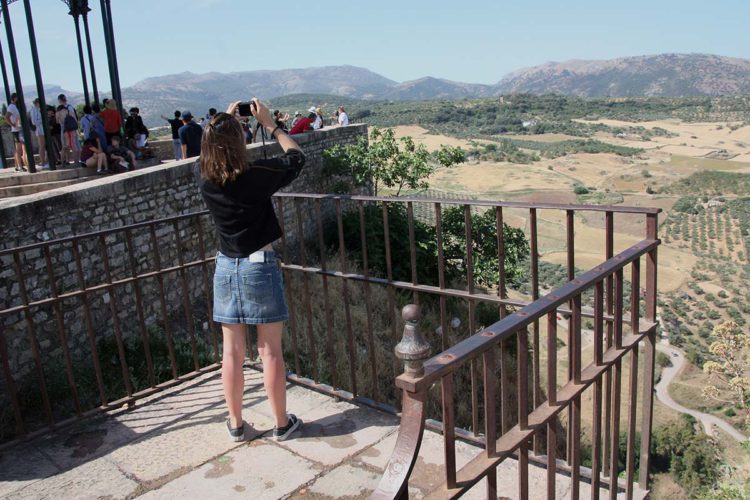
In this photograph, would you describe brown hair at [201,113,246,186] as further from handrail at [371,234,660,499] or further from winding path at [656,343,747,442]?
winding path at [656,343,747,442]

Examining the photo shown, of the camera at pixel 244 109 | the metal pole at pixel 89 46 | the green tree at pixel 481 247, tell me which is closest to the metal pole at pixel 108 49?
the metal pole at pixel 89 46

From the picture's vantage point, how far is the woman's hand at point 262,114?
3.21 meters

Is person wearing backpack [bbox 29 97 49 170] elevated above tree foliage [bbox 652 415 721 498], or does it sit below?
above

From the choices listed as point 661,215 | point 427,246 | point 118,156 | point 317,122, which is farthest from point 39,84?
point 661,215

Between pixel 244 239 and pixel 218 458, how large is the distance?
3.89 ft

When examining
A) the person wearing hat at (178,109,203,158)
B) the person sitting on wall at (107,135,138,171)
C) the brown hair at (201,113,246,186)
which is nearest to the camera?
the brown hair at (201,113,246,186)

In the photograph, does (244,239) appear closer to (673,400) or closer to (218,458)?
(218,458)

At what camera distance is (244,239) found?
3.00 m

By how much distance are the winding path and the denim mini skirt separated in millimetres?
25812

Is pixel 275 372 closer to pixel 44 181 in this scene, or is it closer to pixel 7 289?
pixel 7 289

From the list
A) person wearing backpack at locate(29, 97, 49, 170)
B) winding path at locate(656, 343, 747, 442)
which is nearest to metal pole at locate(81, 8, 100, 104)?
A: person wearing backpack at locate(29, 97, 49, 170)

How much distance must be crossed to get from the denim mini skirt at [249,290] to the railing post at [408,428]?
5.78 ft

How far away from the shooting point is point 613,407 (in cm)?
249

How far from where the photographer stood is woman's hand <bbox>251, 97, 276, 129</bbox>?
3.21 meters
